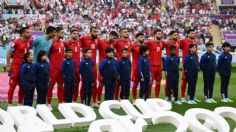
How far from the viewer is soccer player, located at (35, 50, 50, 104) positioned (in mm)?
12805

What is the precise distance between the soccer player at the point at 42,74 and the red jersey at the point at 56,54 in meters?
0.71

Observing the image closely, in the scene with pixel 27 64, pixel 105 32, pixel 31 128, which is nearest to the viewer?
pixel 31 128

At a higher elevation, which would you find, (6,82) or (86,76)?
(86,76)

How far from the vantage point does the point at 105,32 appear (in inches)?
1519

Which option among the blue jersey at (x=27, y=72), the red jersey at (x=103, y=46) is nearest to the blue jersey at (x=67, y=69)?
the blue jersey at (x=27, y=72)

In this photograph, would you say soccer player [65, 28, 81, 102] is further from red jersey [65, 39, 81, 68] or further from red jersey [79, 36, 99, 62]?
red jersey [79, 36, 99, 62]

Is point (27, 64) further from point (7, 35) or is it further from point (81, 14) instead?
point (81, 14)

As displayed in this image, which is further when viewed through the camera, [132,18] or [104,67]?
[132,18]

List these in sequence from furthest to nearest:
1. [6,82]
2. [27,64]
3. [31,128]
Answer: [6,82], [27,64], [31,128]

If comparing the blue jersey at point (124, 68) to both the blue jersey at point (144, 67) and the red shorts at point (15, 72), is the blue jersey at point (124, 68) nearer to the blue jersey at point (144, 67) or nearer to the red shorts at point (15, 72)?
the blue jersey at point (144, 67)

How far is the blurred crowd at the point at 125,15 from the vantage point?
39.3 m

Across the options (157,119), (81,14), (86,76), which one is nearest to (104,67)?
(86,76)

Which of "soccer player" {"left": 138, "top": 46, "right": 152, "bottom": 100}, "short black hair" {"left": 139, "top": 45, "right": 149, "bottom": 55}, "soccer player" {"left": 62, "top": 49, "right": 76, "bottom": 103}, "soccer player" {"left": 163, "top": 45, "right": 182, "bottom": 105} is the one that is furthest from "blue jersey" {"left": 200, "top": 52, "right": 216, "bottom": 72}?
"soccer player" {"left": 62, "top": 49, "right": 76, "bottom": 103}

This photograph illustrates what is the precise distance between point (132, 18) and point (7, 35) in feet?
35.3
